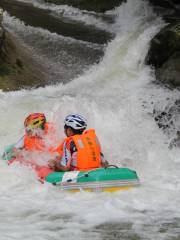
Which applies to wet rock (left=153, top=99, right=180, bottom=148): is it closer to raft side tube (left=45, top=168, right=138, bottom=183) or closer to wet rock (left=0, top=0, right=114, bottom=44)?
raft side tube (left=45, top=168, right=138, bottom=183)

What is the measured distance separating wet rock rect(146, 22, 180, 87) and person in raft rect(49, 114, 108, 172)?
17.7 ft

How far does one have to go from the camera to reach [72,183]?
837 cm

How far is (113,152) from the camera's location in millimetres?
10969

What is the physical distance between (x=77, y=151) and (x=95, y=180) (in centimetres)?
59

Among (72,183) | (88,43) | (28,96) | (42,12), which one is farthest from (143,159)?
(42,12)

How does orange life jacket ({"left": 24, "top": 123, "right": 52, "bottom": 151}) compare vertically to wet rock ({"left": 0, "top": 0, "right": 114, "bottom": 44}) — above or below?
below

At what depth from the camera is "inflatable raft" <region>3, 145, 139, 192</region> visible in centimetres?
836

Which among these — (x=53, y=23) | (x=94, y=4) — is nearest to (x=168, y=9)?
(x=94, y=4)

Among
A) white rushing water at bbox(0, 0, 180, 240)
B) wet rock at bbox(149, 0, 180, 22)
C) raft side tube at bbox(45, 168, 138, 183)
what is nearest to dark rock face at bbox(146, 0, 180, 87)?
white rushing water at bbox(0, 0, 180, 240)

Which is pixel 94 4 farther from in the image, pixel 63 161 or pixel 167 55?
pixel 63 161

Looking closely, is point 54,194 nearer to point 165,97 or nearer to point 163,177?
point 163,177

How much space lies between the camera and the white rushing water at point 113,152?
7000 mm

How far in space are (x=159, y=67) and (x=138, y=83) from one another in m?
0.88

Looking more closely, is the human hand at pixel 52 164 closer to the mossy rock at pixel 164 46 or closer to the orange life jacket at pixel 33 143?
the orange life jacket at pixel 33 143
